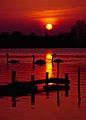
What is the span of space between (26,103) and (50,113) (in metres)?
3.86

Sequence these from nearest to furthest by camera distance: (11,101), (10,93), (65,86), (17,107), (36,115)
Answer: (36,115) < (17,107) < (11,101) < (10,93) < (65,86)

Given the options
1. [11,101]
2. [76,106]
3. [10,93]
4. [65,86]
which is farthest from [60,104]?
[65,86]

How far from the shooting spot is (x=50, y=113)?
28391mm

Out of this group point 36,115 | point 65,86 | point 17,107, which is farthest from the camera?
point 65,86

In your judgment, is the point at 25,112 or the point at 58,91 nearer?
the point at 25,112

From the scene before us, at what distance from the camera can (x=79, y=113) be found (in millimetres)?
28203

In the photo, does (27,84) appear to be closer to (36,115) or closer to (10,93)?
(10,93)

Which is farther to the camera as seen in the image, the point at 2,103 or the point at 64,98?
the point at 64,98

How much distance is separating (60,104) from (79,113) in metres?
3.68

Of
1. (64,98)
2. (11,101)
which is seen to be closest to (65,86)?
(64,98)

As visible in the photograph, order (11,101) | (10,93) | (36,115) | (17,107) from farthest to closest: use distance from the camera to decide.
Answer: (10,93)
(11,101)
(17,107)
(36,115)

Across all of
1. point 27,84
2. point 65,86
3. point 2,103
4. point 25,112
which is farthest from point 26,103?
point 65,86

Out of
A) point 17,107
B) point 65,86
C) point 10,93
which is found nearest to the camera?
point 17,107

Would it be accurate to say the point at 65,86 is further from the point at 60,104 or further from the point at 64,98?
the point at 60,104
